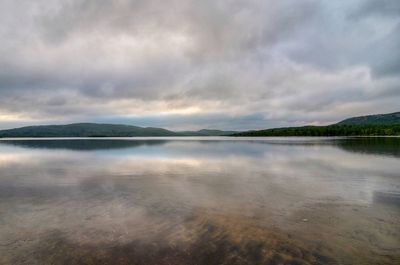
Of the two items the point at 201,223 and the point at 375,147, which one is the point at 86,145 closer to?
the point at 375,147

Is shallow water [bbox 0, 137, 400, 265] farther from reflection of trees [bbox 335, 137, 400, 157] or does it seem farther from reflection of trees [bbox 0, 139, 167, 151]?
reflection of trees [bbox 0, 139, 167, 151]

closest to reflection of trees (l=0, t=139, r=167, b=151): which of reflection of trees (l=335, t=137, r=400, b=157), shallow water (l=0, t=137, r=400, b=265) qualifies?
shallow water (l=0, t=137, r=400, b=265)

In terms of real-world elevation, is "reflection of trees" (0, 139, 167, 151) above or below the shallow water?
above

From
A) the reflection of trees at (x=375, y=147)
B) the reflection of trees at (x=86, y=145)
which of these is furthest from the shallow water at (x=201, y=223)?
the reflection of trees at (x=86, y=145)

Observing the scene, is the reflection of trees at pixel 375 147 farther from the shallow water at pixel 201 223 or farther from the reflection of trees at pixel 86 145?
the reflection of trees at pixel 86 145

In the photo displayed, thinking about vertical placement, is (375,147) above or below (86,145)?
below

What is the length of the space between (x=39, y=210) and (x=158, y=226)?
5488mm

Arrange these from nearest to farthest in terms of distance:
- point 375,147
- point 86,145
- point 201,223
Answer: point 201,223 < point 375,147 < point 86,145

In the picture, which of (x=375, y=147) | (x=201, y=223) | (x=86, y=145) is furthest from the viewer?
(x=86, y=145)

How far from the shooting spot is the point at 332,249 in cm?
669

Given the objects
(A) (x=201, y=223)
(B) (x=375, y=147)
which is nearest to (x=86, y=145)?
(B) (x=375, y=147)

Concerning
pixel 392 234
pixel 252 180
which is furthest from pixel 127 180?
pixel 392 234

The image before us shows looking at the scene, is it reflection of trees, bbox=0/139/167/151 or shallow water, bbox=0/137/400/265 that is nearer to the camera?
shallow water, bbox=0/137/400/265

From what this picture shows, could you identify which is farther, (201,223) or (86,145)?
(86,145)
